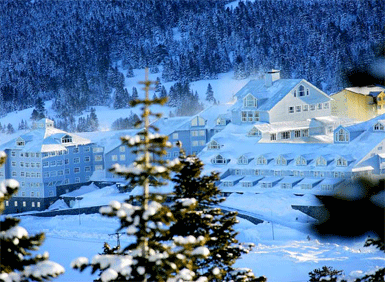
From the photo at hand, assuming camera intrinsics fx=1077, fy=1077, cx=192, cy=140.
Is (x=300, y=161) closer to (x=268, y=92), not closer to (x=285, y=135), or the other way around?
(x=285, y=135)

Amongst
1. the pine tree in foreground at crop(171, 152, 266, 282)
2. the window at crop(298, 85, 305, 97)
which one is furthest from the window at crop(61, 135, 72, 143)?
the pine tree in foreground at crop(171, 152, 266, 282)

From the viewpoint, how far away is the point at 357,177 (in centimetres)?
5409

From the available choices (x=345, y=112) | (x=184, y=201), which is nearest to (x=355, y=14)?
(x=345, y=112)

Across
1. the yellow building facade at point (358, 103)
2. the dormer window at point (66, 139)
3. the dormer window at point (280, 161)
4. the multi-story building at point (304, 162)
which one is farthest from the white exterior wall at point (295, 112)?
the dormer window at point (66, 139)

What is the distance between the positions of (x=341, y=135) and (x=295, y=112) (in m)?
7.56

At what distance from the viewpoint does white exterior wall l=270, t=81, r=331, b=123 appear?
63281 mm

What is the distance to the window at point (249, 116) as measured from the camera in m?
63.8

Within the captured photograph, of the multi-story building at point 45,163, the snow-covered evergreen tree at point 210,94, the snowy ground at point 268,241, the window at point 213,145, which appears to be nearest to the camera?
the snowy ground at point 268,241

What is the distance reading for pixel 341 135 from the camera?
187 ft

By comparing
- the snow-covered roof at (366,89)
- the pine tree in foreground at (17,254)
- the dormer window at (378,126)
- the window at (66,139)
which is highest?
the snow-covered roof at (366,89)

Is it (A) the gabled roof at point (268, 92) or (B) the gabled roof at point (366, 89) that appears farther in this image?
(B) the gabled roof at point (366, 89)

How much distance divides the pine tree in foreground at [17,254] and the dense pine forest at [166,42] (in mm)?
77422

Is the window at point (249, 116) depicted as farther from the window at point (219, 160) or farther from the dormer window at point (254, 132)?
the window at point (219, 160)

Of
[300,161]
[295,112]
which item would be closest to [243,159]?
[300,161]
